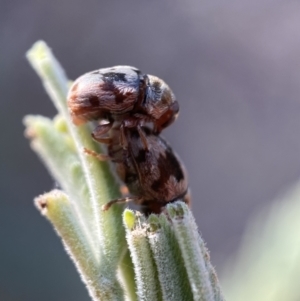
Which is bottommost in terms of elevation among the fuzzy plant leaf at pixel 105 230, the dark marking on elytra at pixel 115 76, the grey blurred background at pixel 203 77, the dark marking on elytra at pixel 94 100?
the fuzzy plant leaf at pixel 105 230

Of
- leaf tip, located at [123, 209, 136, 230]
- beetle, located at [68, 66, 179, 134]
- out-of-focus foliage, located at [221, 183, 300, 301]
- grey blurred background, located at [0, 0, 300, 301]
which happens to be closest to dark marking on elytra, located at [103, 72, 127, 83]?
beetle, located at [68, 66, 179, 134]

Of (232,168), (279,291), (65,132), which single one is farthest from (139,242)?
(232,168)

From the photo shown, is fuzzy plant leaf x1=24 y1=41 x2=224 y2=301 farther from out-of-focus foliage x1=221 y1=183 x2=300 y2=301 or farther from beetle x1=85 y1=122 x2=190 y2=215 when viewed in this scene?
out-of-focus foliage x1=221 y1=183 x2=300 y2=301

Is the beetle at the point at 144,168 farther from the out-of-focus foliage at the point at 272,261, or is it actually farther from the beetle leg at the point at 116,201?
the out-of-focus foliage at the point at 272,261

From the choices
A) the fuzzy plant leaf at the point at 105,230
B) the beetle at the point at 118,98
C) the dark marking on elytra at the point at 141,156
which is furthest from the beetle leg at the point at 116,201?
the beetle at the point at 118,98

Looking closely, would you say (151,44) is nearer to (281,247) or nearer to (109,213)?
(281,247)

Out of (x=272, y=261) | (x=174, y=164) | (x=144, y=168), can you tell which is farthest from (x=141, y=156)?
(x=272, y=261)
